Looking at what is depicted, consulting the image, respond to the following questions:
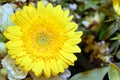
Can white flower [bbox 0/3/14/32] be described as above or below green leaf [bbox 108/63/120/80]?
above

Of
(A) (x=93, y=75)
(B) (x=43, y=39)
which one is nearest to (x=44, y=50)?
(B) (x=43, y=39)

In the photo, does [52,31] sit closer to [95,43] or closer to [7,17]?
[7,17]

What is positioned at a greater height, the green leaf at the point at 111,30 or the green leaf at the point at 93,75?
the green leaf at the point at 111,30

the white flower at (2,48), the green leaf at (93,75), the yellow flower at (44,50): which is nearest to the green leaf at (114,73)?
the green leaf at (93,75)

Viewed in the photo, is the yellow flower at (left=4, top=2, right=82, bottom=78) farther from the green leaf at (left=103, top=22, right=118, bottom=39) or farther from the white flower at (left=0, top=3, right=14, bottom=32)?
the green leaf at (left=103, top=22, right=118, bottom=39)

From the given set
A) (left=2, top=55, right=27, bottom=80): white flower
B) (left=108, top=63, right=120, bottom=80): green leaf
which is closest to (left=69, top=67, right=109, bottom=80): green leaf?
(left=108, top=63, right=120, bottom=80): green leaf

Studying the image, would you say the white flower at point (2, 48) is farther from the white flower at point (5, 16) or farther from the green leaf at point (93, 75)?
the green leaf at point (93, 75)
